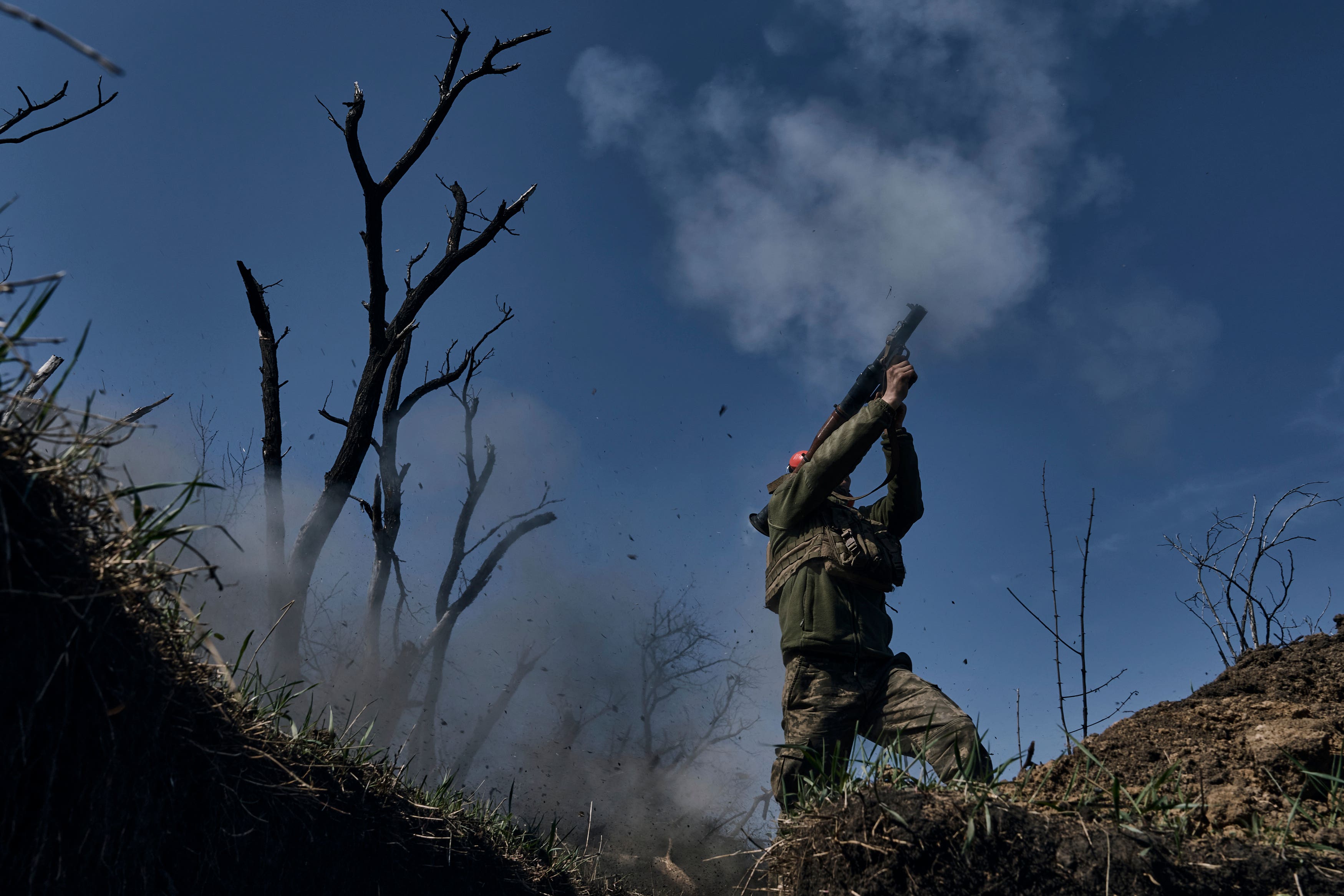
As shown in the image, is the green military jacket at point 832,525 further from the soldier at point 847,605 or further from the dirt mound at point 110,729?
the dirt mound at point 110,729

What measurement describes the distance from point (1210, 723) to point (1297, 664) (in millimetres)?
659

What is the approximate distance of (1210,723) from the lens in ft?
8.63

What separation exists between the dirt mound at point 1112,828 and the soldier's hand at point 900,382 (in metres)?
1.84

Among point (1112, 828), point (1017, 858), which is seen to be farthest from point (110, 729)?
point (1112, 828)

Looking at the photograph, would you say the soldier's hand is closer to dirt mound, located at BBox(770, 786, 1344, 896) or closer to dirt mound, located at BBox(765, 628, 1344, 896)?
dirt mound, located at BBox(765, 628, 1344, 896)

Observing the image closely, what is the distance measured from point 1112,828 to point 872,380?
10.1 ft

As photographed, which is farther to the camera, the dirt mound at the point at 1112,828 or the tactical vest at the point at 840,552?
the tactical vest at the point at 840,552

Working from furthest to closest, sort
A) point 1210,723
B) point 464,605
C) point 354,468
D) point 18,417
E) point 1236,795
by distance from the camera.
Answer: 1. point 464,605
2. point 354,468
3. point 1210,723
4. point 1236,795
5. point 18,417

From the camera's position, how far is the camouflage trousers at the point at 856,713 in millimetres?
3045

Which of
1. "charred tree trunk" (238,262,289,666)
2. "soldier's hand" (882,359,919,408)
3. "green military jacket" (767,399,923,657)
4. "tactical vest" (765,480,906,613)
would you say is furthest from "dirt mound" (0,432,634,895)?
"charred tree trunk" (238,262,289,666)

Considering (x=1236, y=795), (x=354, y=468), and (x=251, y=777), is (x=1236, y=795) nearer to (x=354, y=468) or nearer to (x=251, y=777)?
(x=251, y=777)

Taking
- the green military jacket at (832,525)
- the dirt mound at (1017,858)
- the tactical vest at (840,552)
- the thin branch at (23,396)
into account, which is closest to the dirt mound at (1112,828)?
the dirt mound at (1017,858)

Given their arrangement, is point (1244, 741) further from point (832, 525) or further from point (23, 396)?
point (23, 396)

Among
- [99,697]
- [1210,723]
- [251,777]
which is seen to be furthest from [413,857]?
[1210,723]
